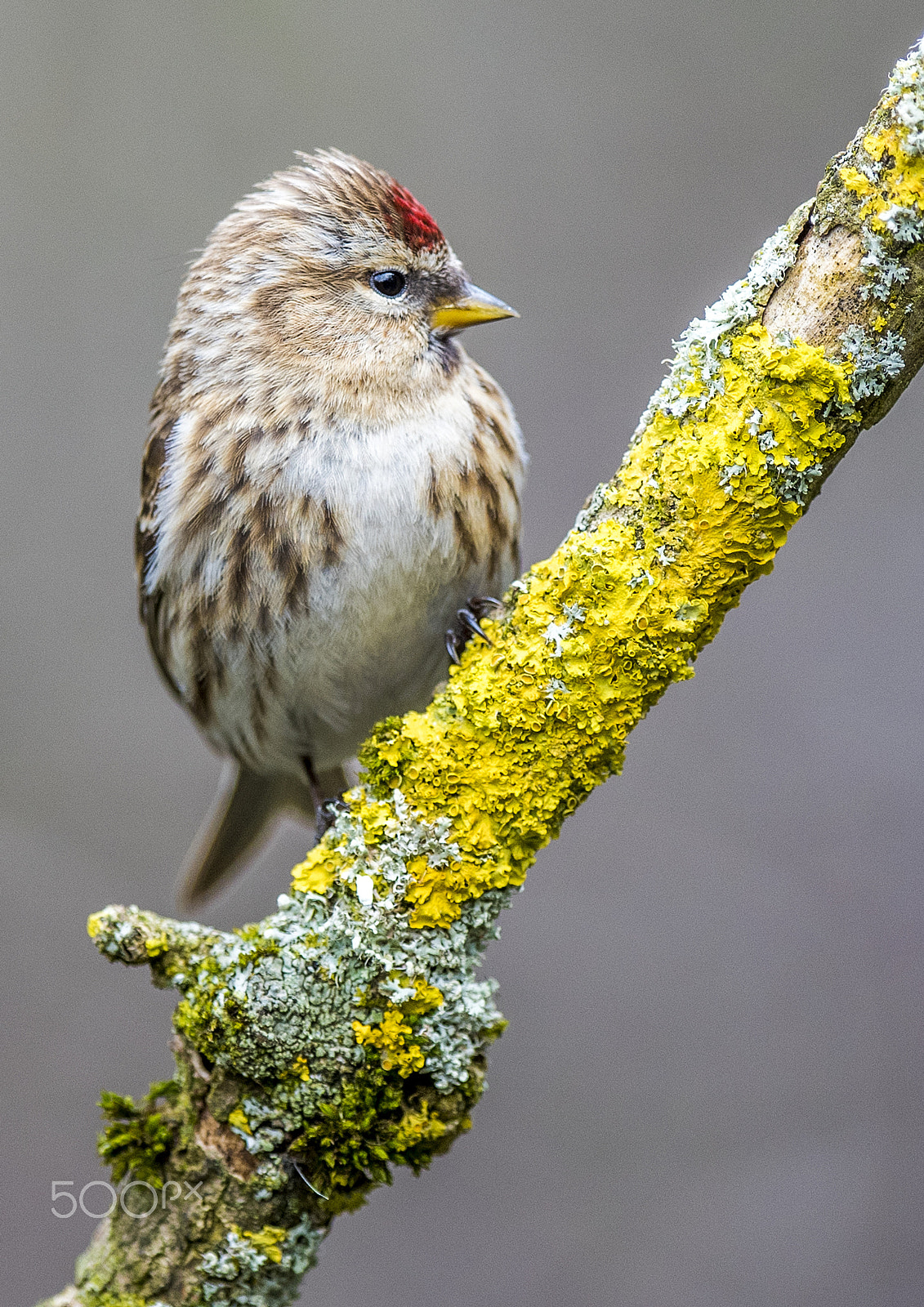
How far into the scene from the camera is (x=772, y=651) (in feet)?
14.0

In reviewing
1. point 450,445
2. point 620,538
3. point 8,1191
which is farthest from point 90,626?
point 620,538

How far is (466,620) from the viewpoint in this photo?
9.37ft

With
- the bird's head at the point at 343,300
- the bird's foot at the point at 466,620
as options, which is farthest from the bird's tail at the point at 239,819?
the bird's head at the point at 343,300

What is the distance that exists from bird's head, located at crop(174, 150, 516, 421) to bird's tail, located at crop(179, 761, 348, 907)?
127cm

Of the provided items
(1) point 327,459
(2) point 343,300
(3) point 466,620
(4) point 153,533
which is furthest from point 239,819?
(2) point 343,300

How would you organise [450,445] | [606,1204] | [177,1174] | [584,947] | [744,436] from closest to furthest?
[744,436] < [177,1174] < [450,445] < [606,1204] < [584,947]

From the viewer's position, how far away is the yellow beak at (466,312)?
9.63ft

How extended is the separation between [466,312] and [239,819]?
164 cm

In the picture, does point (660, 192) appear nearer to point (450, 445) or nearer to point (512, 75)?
point (512, 75)

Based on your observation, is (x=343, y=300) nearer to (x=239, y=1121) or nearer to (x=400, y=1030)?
(x=400, y=1030)

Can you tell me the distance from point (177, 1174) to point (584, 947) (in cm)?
212

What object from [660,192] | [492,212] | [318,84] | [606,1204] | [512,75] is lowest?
[606,1204]

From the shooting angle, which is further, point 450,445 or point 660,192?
point 660,192

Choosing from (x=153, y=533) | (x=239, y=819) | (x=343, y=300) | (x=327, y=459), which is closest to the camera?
(x=327, y=459)
